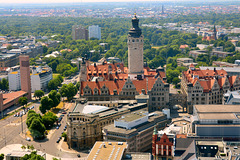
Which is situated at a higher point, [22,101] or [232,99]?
[232,99]

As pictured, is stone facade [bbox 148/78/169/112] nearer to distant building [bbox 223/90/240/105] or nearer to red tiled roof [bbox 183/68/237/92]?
red tiled roof [bbox 183/68/237/92]

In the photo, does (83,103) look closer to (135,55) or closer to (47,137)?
(47,137)

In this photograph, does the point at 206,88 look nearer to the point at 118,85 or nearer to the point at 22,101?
the point at 118,85

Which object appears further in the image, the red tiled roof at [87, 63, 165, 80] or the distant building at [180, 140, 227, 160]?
the red tiled roof at [87, 63, 165, 80]

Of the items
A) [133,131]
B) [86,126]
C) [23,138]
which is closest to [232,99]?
[133,131]

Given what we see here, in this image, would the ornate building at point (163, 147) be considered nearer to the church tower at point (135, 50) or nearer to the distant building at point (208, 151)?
the distant building at point (208, 151)

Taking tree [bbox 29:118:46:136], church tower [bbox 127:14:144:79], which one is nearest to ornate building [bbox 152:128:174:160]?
tree [bbox 29:118:46:136]
